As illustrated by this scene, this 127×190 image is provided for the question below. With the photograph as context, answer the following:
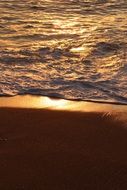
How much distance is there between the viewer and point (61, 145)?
4.31m

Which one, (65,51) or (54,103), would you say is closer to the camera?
(54,103)

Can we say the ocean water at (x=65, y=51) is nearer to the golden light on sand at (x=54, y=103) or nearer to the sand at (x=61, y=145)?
the golden light on sand at (x=54, y=103)

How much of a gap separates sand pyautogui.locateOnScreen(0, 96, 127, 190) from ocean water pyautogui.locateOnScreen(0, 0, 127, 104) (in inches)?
19.4

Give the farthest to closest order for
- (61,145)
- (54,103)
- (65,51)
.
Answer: (65,51) → (54,103) → (61,145)

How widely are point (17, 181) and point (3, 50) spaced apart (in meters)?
3.90

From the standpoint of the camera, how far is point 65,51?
7.36 meters

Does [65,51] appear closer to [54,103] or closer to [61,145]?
[54,103]

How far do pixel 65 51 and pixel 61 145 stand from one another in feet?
10.6

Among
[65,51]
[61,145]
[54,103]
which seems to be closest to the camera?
[61,145]

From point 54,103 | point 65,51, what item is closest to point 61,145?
point 54,103

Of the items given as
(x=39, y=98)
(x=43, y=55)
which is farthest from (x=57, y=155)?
(x=43, y=55)

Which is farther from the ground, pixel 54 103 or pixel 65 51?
pixel 65 51

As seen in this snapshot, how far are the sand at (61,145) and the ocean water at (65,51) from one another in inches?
19.4

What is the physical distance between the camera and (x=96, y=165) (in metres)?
3.94
